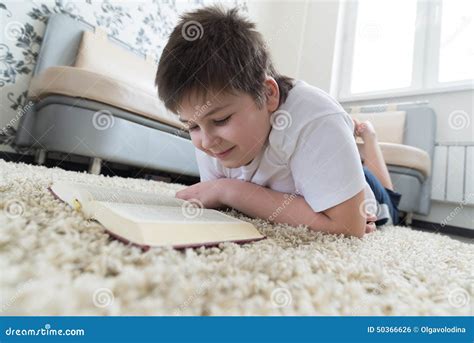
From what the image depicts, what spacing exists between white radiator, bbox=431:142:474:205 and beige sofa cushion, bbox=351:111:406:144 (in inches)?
8.8

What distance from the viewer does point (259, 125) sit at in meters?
0.49

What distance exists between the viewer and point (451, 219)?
Answer: 155 cm

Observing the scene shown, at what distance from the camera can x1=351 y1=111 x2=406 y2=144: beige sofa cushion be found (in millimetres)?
1719

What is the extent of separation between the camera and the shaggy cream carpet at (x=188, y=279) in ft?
0.55

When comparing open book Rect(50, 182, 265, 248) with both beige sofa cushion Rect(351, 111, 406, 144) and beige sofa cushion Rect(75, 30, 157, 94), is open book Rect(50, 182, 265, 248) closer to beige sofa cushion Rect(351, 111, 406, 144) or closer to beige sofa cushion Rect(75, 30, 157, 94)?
beige sofa cushion Rect(75, 30, 157, 94)

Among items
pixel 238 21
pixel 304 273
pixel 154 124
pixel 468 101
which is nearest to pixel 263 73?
pixel 238 21

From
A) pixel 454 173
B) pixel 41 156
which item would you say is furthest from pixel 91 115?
pixel 454 173

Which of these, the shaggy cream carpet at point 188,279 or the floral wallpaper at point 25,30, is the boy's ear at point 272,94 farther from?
the floral wallpaper at point 25,30

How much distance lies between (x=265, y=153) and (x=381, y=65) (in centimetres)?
208

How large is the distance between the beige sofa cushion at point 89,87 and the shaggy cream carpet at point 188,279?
2.48 feet

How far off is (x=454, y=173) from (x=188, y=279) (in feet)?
5.99

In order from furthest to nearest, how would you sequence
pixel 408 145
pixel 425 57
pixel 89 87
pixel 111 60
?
pixel 425 57 < pixel 408 145 < pixel 111 60 < pixel 89 87

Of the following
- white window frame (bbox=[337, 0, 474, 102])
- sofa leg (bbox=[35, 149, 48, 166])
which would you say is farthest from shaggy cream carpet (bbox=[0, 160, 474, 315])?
white window frame (bbox=[337, 0, 474, 102])

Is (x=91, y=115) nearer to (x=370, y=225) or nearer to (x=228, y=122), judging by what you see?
(x=228, y=122)
